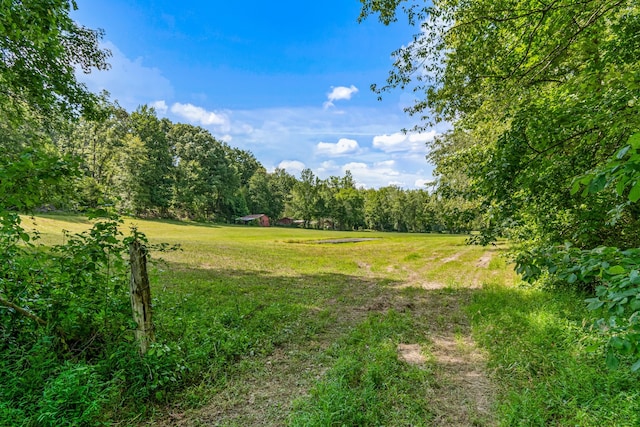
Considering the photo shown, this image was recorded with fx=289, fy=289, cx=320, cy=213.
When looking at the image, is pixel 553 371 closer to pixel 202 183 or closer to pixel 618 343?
pixel 618 343

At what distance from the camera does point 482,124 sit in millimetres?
6797

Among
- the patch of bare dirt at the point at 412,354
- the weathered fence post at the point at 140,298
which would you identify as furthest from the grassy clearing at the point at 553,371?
the weathered fence post at the point at 140,298

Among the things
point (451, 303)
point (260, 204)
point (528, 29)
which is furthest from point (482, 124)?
point (260, 204)

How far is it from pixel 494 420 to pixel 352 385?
1.43 meters

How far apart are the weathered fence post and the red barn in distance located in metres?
58.4

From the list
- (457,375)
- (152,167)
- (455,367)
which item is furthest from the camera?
(152,167)

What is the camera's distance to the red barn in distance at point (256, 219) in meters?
60.9

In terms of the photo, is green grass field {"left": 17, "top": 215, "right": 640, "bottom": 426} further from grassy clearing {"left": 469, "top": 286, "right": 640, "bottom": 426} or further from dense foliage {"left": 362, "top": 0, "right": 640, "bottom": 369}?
dense foliage {"left": 362, "top": 0, "right": 640, "bottom": 369}

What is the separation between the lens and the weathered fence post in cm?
316

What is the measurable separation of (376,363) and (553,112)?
4.04 metres

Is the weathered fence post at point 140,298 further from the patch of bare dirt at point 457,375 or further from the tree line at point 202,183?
the tree line at point 202,183

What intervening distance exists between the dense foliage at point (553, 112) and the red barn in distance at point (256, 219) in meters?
57.7

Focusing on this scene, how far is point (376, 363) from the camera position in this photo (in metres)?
3.79

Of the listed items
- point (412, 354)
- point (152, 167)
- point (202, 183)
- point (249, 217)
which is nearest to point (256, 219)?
point (249, 217)
